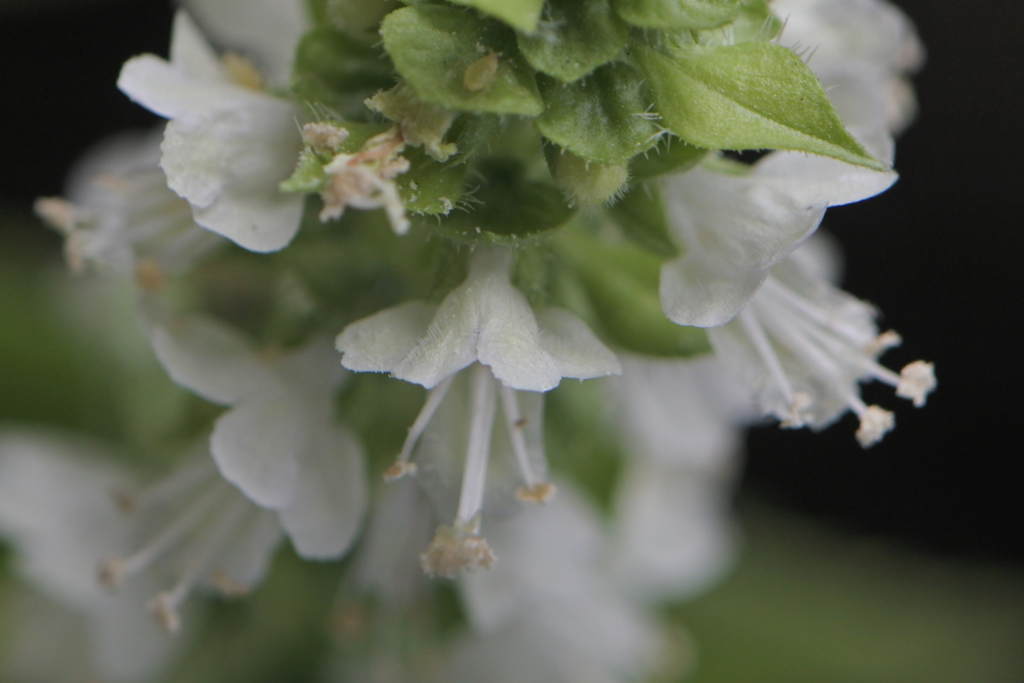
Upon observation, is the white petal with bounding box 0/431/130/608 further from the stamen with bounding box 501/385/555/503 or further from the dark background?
the dark background

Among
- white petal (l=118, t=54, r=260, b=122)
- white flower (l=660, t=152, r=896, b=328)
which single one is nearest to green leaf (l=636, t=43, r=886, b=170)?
white flower (l=660, t=152, r=896, b=328)

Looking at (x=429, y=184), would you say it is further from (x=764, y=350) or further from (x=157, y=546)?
(x=157, y=546)

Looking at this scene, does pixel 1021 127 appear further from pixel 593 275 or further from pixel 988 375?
pixel 593 275

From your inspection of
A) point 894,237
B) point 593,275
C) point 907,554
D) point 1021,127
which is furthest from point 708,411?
point 1021,127

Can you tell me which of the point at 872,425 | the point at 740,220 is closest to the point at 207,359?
the point at 740,220

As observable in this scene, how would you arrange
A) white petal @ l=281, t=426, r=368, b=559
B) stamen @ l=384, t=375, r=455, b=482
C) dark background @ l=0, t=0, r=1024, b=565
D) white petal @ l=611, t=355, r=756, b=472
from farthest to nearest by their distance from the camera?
dark background @ l=0, t=0, r=1024, b=565
white petal @ l=611, t=355, r=756, b=472
white petal @ l=281, t=426, r=368, b=559
stamen @ l=384, t=375, r=455, b=482

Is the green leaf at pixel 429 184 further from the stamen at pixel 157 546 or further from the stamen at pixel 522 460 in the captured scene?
the stamen at pixel 157 546

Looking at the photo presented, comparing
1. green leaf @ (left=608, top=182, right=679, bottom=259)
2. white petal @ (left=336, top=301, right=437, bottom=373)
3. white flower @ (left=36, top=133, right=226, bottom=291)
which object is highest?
green leaf @ (left=608, top=182, right=679, bottom=259)
